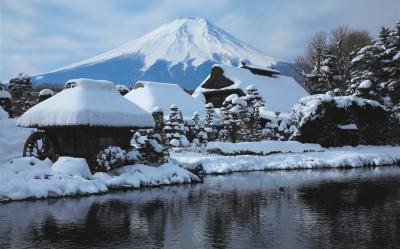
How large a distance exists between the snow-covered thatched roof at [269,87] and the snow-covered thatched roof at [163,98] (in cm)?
635

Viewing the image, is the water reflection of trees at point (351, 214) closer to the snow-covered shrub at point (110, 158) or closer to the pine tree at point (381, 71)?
the snow-covered shrub at point (110, 158)

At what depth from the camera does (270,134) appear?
1428 inches

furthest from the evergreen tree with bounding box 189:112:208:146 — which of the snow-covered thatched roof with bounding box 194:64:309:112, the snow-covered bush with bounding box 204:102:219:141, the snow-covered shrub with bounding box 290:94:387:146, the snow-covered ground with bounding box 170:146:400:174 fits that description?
the snow-covered thatched roof with bounding box 194:64:309:112

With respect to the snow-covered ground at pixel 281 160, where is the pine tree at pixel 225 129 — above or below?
above

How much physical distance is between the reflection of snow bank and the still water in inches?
31.1

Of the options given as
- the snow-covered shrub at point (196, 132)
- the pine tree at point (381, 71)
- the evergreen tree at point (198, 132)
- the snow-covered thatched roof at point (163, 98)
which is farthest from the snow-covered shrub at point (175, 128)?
the pine tree at point (381, 71)

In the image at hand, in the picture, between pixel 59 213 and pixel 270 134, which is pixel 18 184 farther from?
pixel 270 134

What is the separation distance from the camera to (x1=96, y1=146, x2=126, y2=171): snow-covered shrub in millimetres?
19188

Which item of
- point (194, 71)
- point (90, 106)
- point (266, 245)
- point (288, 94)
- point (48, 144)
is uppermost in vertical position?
point (194, 71)

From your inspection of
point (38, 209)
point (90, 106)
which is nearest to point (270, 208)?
point (38, 209)

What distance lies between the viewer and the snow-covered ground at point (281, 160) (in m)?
24.9

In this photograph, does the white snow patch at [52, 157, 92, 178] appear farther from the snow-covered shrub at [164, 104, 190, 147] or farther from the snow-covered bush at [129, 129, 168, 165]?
the snow-covered shrub at [164, 104, 190, 147]

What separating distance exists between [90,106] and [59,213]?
8278 millimetres

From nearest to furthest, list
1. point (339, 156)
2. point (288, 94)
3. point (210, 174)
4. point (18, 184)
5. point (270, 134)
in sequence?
1. point (18, 184)
2. point (210, 174)
3. point (339, 156)
4. point (270, 134)
5. point (288, 94)
